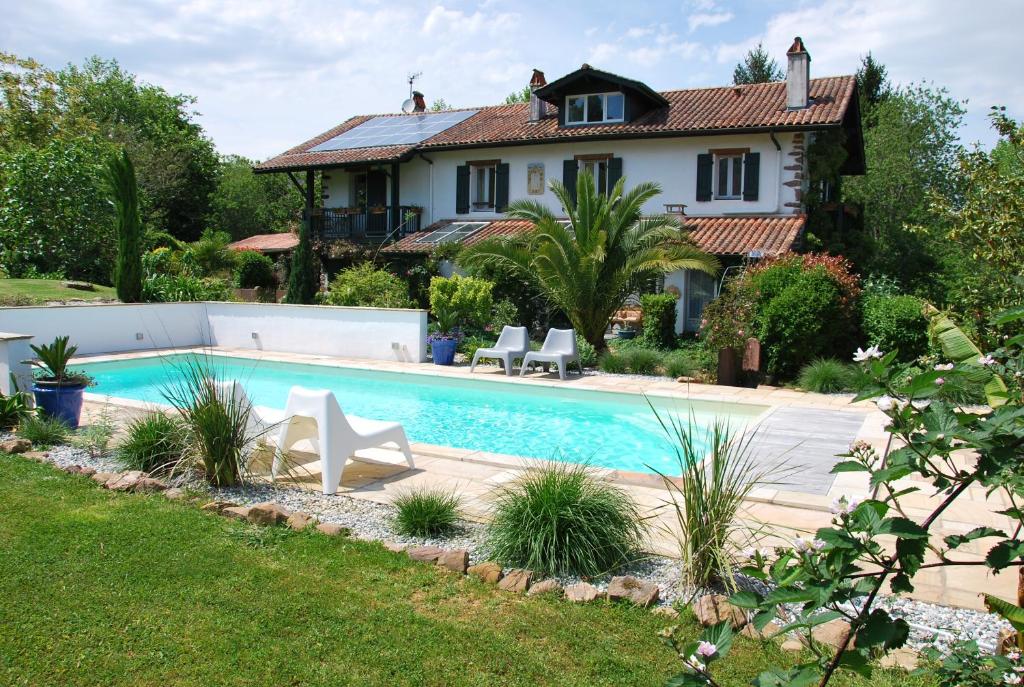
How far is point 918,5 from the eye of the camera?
9.38 metres

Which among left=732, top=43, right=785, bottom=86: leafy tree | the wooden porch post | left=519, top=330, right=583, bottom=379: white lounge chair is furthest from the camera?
left=732, top=43, right=785, bottom=86: leafy tree

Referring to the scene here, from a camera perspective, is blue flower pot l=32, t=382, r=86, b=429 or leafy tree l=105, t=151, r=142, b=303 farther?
leafy tree l=105, t=151, r=142, b=303

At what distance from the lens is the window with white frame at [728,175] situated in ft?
70.1

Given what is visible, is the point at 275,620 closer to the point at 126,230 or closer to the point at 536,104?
the point at 126,230

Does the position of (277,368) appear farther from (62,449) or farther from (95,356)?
(62,449)

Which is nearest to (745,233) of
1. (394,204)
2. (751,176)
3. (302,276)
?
(751,176)

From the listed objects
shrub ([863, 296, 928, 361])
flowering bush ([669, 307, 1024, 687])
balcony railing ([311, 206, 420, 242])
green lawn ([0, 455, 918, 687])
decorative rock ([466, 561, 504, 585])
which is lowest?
green lawn ([0, 455, 918, 687])

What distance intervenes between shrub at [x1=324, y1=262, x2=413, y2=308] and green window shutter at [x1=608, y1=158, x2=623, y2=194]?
6.85 m

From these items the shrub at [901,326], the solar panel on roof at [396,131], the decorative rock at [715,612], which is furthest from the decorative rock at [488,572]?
the solar panel on roof at [396,131]

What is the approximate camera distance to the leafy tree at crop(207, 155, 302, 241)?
148ft

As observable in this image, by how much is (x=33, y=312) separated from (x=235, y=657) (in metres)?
15.9

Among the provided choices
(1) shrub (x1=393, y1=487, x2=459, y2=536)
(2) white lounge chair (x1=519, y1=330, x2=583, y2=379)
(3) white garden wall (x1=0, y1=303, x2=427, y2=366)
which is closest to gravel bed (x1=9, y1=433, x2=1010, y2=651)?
(1) shrub (x1=393, y1=487, x2=459, y2=536)

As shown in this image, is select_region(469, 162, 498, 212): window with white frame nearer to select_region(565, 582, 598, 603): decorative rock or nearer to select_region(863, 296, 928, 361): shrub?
select_region(863, 296, 928, 361): shrub

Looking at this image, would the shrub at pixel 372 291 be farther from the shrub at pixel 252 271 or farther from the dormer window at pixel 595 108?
the shrub at pixel 252 271
